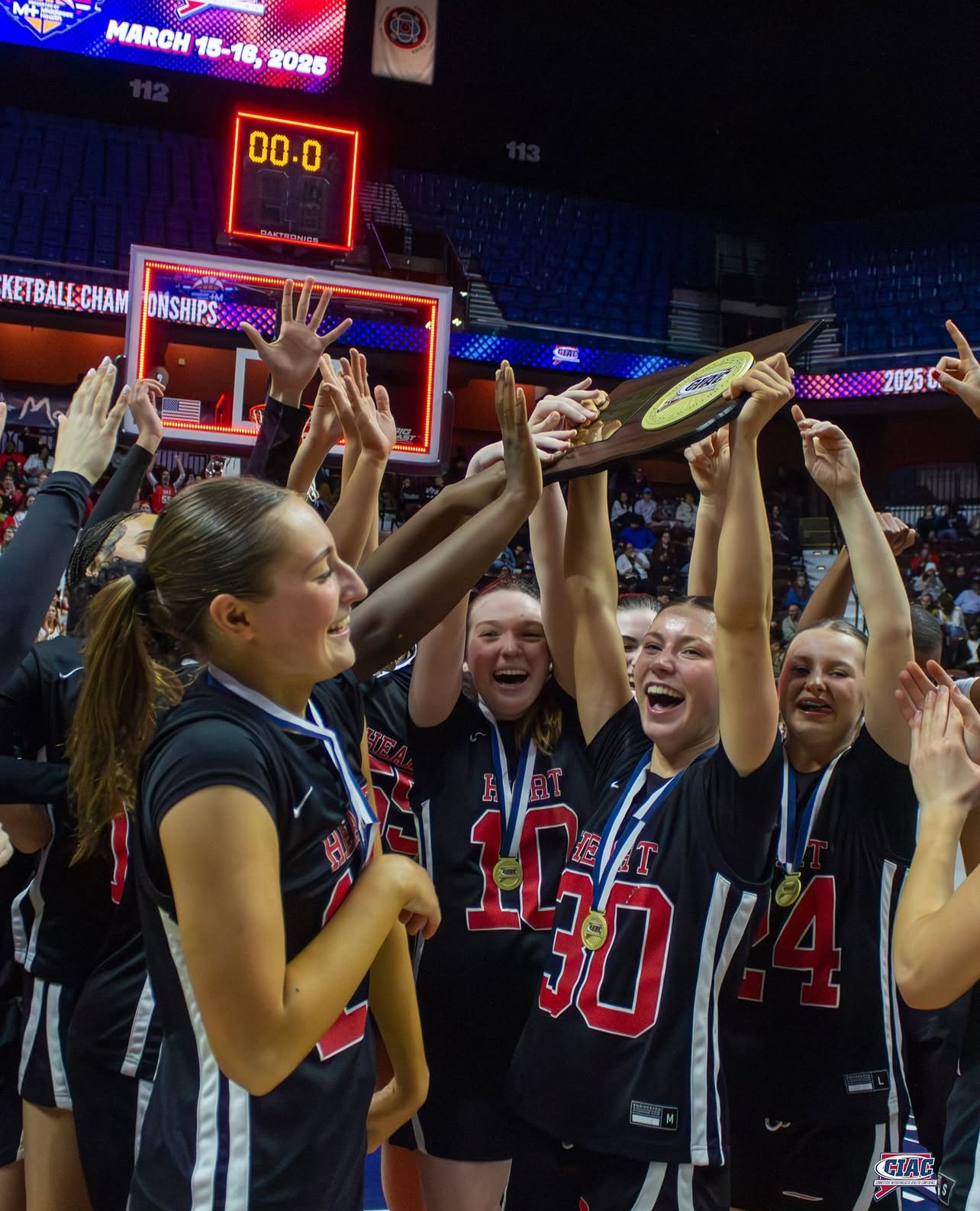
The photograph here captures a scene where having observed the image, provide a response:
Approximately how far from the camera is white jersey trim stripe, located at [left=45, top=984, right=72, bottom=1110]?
211 cm

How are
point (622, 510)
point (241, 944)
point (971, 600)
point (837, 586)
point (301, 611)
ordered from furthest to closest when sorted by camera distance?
point (622, 510)
point (971, 600)
point (837, 586)
point (301, 611)
point (241, 944)

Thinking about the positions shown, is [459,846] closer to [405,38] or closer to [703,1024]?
[703,1024]

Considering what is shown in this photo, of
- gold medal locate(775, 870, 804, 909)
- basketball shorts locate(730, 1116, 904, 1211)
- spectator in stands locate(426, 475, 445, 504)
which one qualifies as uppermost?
spectator in stands locate(426, 475, 445, 504)

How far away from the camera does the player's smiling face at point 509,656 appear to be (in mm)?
2730

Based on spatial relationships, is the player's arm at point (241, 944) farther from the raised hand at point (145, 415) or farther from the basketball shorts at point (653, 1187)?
the raised hand at point (145, 415)

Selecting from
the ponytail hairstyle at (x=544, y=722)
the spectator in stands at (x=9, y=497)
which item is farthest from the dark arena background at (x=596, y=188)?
the ponytail hairstyle at (x=544, y=722)

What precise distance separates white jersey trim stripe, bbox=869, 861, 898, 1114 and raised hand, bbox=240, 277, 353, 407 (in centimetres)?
173

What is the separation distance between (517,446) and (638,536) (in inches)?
575

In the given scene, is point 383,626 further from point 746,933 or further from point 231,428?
point 231,428

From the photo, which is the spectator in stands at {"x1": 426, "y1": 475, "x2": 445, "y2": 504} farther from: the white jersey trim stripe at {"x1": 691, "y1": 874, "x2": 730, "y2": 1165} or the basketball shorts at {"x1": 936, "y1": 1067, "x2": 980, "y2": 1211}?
the basketball shorts at {"x1": 936, "y1": 1067, "x2": 980, "y2": 1211}

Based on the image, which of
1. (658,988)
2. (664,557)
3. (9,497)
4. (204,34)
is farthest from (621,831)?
(204,34)

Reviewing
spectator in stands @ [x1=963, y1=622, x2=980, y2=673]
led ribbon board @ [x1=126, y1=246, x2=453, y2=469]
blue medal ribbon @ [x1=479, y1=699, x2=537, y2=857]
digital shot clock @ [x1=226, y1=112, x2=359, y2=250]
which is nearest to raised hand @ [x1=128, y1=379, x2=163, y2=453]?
blue medal ribbon @ [x1=479, y1=699, x2=537, y2=857]

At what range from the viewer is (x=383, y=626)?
2.01 metres

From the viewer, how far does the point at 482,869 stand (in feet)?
8.68
